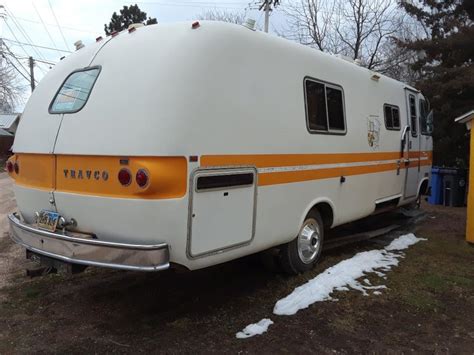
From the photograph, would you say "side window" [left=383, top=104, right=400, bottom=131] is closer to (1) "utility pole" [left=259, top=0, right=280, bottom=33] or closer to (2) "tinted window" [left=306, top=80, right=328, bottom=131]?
(2) "tinted window" [left=306, top=80, right=328, bottom=131]

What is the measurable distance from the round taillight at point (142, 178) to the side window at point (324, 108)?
2341mm

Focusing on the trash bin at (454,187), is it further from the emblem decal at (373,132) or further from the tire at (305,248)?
the tire at (305,248)

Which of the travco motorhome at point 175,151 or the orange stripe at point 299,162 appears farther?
the orange stripe at point 299,162

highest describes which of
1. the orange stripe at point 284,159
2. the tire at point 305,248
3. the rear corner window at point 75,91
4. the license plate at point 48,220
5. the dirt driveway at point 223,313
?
the rear corner window at point 75,91

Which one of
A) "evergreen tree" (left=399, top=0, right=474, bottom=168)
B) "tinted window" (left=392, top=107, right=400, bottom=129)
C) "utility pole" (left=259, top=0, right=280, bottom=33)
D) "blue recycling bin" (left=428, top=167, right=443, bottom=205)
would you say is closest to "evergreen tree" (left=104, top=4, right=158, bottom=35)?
"utility pole" (left=259, top=0, right=280, bottom=33)

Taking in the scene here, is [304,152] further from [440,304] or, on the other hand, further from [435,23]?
[435,23]

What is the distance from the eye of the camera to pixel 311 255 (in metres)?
5.77

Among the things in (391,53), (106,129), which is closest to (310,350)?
(106,129)

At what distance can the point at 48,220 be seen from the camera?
4297 millimetres

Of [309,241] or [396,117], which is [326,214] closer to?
[309,241]

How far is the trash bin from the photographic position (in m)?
12.2

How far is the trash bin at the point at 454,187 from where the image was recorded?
12.2 m

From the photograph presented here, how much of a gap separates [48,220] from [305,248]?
295 centimetres

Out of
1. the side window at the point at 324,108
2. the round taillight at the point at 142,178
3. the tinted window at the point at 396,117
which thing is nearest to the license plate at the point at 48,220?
the round taillight at the point at 142,178
